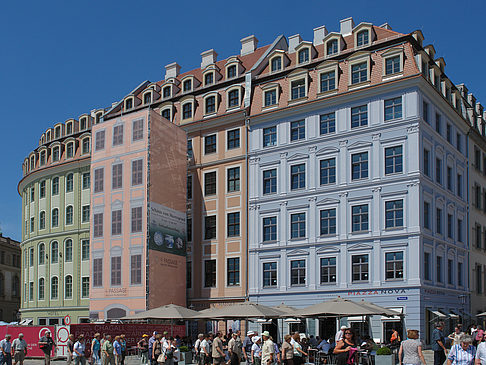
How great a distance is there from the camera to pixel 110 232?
48531 mm

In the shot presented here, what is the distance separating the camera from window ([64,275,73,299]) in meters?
57.8

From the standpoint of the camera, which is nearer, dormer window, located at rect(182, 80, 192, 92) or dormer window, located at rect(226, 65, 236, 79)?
dormer window, located at rect(226, 65, 236, 79)

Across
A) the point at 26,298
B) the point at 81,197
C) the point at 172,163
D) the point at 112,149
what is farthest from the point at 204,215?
the point at 26,298

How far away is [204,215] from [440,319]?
18980mm

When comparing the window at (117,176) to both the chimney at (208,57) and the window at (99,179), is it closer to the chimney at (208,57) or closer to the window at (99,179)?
the window at (99,179)

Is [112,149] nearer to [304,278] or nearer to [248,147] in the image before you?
[248,147]

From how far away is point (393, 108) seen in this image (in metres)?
41.2

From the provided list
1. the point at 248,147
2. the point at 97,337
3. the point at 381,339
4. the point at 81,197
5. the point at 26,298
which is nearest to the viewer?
the point at 97,337

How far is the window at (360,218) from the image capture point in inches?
1625

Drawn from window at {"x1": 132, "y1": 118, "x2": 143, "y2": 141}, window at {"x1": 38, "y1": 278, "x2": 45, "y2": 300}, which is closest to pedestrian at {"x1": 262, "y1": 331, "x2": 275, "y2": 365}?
window at {"x1": 132, "y1": 118, "x2": 143, "y2": 141}

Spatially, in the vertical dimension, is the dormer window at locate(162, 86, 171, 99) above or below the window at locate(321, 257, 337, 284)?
above

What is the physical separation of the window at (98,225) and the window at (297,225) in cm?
1482

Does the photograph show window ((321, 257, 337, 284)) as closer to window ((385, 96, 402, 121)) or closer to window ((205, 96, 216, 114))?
window ((385, 96, 402, 121))

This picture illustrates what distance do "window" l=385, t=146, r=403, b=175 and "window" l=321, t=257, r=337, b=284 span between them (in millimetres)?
6792
